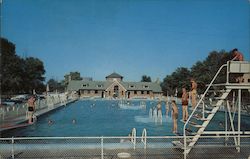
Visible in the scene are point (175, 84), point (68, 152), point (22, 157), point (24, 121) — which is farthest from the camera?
point (175, 84)

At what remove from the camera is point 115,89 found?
82188mm

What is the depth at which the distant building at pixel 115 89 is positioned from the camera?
81.7 meters

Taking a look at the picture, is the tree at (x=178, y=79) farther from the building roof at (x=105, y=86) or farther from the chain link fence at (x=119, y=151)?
the chain link fence at (x=119, y=151)

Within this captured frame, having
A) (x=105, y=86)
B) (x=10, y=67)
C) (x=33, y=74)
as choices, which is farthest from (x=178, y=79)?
(x=10, y=67)

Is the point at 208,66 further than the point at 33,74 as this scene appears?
No

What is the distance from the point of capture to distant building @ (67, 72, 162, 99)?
268 feet

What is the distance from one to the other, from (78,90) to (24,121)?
66.1 m

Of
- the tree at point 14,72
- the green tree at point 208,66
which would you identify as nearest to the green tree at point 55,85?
the tree at point 14,72

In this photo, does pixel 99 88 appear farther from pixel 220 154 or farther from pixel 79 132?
pixel 220 154

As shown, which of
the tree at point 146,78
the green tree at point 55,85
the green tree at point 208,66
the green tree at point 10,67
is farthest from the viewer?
the green tree at point 55,85

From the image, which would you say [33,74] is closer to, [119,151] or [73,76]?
[73,76]

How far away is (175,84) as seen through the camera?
72.0 metres

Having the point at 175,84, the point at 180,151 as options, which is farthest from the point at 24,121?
the point at 175,84

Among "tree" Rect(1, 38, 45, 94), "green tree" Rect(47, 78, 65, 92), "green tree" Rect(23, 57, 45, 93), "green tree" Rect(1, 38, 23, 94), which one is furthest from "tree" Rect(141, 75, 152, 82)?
"green tree" Rect(1, 38, 23, 94)
